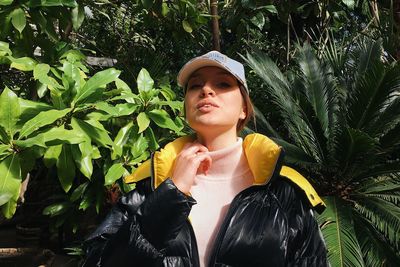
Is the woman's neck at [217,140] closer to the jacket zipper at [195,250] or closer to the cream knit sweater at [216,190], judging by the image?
the cream knit sweater at [216,190]

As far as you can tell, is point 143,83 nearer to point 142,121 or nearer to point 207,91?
point 142,121

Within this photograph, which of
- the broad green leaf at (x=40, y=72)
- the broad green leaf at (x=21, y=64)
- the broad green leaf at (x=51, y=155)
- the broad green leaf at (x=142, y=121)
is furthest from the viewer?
the broad green leaf at (x=142, y=121)

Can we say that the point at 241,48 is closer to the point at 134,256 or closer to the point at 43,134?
the point at 43,134

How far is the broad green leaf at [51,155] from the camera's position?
2.15 m

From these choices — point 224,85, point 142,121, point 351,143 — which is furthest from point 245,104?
point 351,143

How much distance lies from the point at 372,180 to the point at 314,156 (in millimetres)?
549

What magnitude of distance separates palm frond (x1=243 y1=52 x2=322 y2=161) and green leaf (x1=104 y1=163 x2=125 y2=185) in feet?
5.80

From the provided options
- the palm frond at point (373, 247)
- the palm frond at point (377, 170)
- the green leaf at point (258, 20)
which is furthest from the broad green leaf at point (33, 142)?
the green leaf at point (258, 20)

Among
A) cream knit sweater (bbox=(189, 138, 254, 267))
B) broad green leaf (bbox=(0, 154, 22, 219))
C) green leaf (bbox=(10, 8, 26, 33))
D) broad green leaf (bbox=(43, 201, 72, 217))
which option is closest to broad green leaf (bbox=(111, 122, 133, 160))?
broad green leaf (bbox=(0, 154, 22, 219))

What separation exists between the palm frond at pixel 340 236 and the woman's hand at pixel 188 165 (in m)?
1.96

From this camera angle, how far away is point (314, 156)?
3.71 meters

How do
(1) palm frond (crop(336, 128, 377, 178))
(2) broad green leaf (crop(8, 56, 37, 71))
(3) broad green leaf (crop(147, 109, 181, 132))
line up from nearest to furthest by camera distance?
(2) broad green leaf (crop(8, 56, 37, 71)), (3) broad green leaf (crop(147, 109, 181, 132)), (1) palm frond (crop(336, 128, 377, 178))

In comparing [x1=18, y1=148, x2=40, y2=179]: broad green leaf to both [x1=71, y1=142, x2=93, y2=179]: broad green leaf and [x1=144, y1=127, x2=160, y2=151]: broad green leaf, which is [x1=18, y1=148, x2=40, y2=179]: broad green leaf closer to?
[x1=71, y1=142, x2=93, y2=179]: broad green leaf

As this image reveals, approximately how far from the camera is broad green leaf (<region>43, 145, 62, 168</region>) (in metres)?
2.15
